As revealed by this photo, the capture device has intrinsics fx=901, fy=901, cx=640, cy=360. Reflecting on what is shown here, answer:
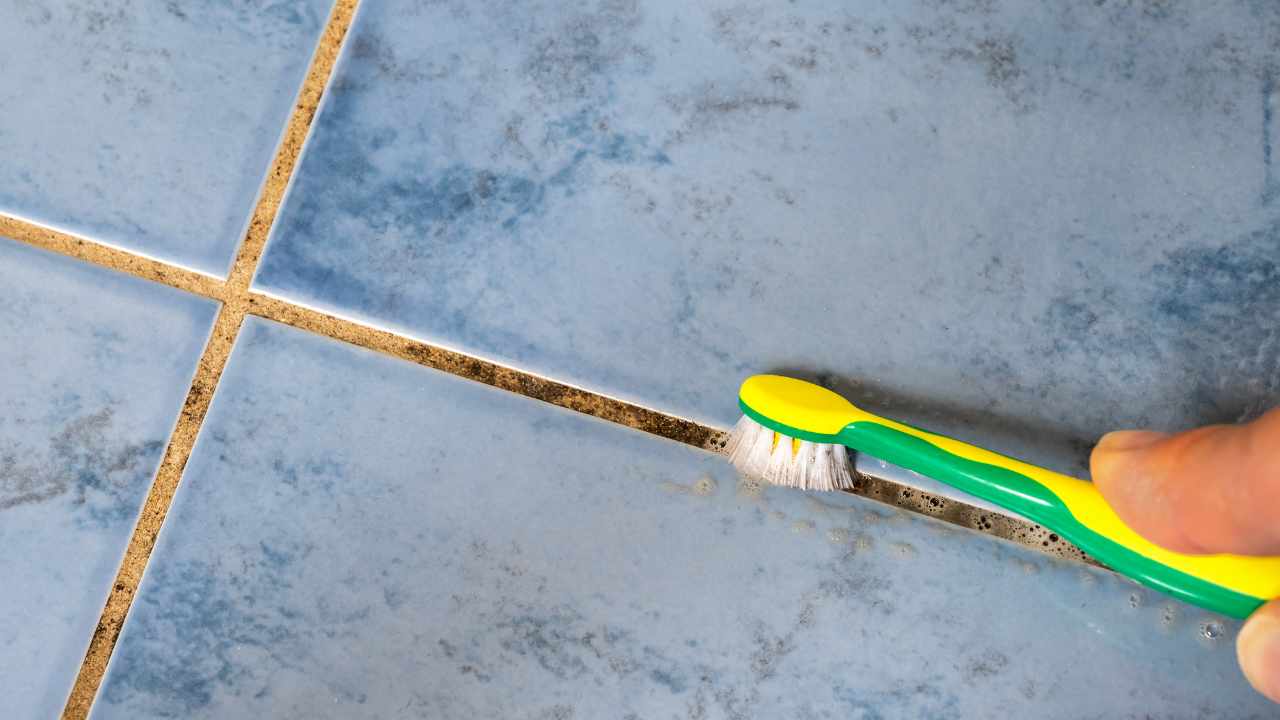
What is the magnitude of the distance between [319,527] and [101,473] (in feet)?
0.40

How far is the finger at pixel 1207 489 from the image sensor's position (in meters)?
0.39

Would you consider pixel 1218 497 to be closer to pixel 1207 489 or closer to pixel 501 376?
pixel 1207 489

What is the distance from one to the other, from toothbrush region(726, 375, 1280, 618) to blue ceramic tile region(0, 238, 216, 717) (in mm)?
308

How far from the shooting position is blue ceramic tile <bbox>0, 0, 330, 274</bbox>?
1.61ft

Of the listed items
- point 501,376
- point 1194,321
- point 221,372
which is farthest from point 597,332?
point 1194,321

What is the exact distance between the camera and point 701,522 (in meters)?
0.48

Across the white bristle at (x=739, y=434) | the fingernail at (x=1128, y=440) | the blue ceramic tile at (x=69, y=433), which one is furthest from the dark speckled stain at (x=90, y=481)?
the fingernail at (x=1128, y=440)

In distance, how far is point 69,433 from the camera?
0.48 m

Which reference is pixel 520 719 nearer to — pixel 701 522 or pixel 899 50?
pixel 701 522

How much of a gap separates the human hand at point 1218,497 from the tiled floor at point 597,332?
0.06m

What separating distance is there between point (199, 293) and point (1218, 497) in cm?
51

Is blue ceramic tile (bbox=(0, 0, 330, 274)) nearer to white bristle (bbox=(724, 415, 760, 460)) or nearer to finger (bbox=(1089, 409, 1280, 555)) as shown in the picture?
white bristle (bbox=(724, 415, 760, 460))

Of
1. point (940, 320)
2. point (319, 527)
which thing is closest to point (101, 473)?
point (319, 527)

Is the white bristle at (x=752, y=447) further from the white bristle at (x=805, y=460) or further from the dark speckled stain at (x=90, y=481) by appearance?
the dark speckled stain at (x=90, y=481)
